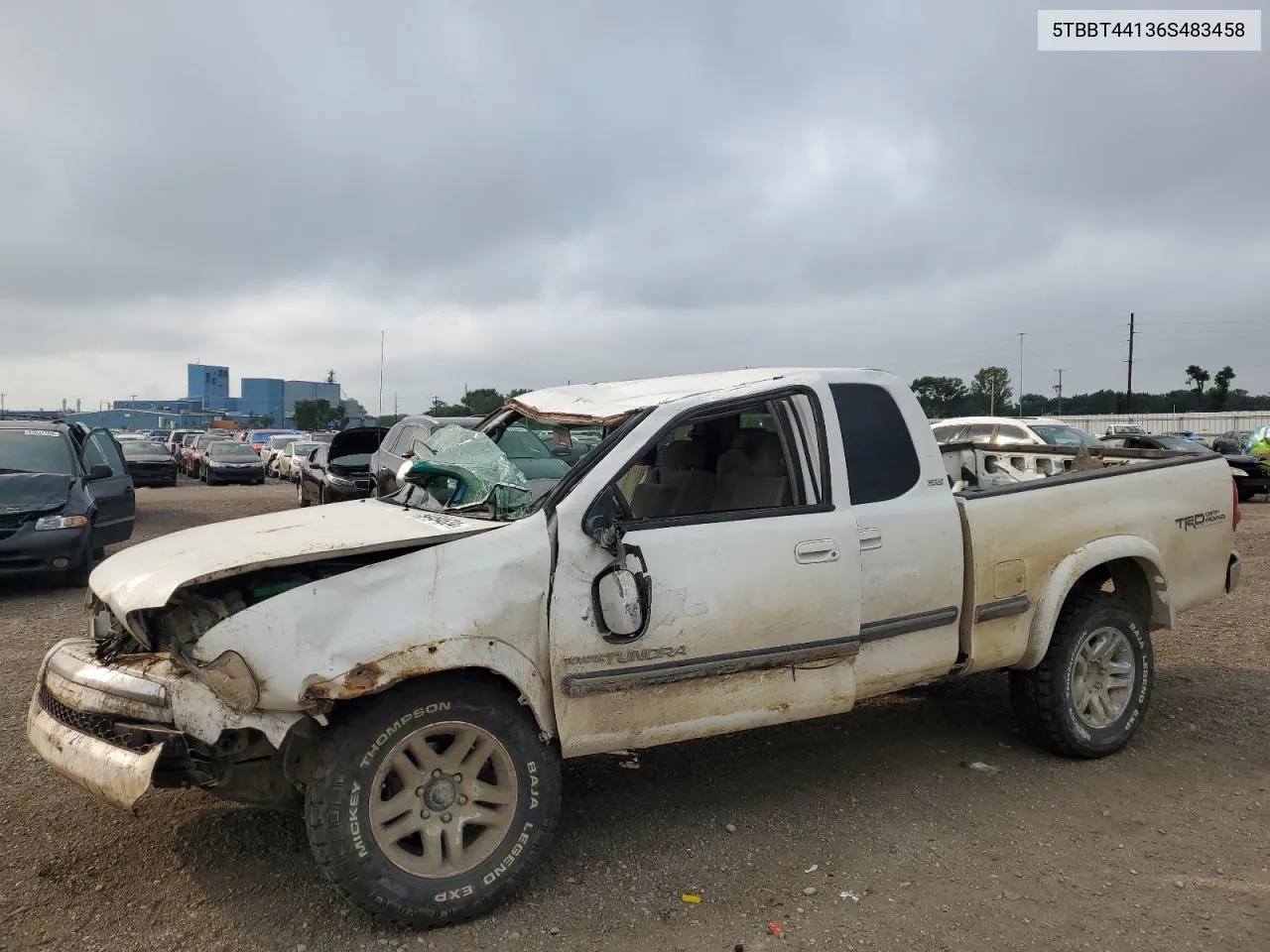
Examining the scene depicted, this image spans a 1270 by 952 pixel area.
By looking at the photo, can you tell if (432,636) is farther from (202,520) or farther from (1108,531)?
(202,520)

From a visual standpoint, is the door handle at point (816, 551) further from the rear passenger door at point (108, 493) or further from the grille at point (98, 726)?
the rear passenger door at point (108, 493)

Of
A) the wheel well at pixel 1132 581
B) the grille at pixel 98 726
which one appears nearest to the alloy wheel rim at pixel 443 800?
the grille at pixel 98 726

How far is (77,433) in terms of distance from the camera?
34.1 ft

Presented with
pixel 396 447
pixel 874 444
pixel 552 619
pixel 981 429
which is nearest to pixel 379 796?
pixel 552 619

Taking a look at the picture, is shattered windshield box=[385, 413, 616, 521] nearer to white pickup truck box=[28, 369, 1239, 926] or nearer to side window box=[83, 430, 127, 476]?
white pickup truck box=[28, 369, 1239, 926]

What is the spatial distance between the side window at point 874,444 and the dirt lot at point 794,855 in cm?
146

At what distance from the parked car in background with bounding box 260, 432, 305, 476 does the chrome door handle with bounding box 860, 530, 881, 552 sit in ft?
104

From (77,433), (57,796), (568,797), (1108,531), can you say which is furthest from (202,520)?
(1108,531)

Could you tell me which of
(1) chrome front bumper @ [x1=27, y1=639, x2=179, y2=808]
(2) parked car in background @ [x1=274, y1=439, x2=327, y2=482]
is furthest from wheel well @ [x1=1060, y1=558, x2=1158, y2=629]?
(2) parked car in background @ [x1=274, y1=439, x2=327, y2=482]

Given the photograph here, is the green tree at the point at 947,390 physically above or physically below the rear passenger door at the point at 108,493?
above

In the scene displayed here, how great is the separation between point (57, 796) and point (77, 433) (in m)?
7.48

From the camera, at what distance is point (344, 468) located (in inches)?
564

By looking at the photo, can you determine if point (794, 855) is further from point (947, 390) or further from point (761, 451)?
point (947, 390)

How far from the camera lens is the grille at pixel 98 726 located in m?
3.13
